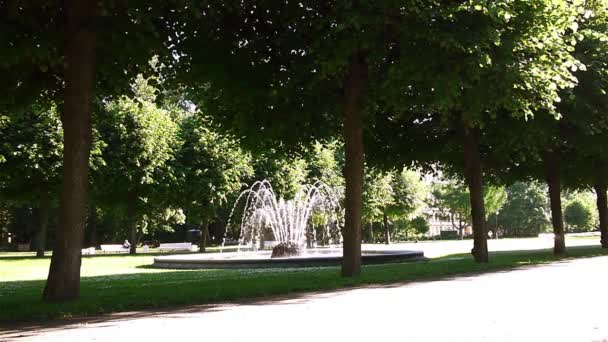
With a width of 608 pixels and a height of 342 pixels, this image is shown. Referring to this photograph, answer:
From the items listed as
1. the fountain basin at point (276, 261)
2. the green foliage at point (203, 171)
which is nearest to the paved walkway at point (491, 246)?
the fountain basin at point (276, 261)

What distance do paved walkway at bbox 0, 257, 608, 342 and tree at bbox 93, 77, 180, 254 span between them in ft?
84.7

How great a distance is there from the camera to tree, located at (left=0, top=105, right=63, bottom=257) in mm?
31234

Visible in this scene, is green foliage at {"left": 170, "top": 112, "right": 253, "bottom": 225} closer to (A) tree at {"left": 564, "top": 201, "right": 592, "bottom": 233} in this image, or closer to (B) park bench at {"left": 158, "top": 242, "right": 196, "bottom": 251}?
(B) park bench at {"left": 158, "top": 242, "right": 196, "bottom": 251}

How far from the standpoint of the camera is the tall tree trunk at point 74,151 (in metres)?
11.0

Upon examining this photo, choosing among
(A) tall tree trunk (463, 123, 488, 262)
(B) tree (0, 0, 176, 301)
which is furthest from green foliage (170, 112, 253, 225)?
(B) tree (0, 0, 176, 301)

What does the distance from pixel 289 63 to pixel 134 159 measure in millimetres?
22087

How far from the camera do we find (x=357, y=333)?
739 centimetres

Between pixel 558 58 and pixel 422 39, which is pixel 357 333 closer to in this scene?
pixel 422 39

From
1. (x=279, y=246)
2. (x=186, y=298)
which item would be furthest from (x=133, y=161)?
(x=186, y=298)

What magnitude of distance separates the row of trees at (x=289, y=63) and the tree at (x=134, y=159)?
2002 cm

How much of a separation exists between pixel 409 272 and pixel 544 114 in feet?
23.5

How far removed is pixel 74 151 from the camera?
1112cm

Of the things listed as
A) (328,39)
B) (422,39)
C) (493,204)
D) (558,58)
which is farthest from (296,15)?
(493,204)

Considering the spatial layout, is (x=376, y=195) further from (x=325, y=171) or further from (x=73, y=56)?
(x=73, y=56)
